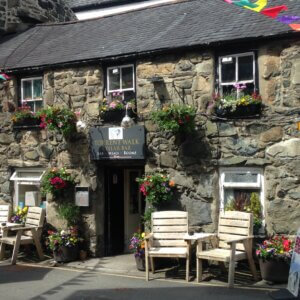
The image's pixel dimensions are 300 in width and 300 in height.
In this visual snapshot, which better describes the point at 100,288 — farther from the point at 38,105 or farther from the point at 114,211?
the point at 38,105

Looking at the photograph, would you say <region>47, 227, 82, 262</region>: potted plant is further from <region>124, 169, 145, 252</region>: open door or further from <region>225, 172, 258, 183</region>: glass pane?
<region>225, 172, 258, 183</region>: glass pane

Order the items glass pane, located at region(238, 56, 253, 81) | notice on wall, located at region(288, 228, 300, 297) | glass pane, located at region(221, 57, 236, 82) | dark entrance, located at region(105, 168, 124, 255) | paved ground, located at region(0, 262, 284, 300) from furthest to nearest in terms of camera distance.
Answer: dark entrance, located at region(105, 168, 124, 255) < glass pane, located at region(221, 57, 236, 82) < glass pane, located at region(238, 56, 253, 81) < paved ground, located at region(0, 262, 284, 300) < notice on wall, located at region(288, 228, 300, 297)

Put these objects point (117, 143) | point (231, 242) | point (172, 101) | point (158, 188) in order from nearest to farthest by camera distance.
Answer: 1. point (231, 242)
2. point (158, 188)
3. point (172, 101)
4. point (117, 143)

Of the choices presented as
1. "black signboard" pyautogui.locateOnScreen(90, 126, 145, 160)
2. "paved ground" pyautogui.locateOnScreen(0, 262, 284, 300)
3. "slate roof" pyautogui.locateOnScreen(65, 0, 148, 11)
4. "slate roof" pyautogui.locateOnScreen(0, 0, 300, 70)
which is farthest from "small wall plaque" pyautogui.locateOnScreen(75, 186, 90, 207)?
"slate roof" pyautogui.locateOnScreen(65, 0, 148, 11)

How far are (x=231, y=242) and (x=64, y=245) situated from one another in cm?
357

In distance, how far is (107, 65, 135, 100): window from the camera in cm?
912

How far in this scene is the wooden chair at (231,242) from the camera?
6.91 metres

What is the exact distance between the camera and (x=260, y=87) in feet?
25.8

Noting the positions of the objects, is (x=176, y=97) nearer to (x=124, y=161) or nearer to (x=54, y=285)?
(x=124, y=161)

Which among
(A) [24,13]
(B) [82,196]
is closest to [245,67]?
(B) [82,196]

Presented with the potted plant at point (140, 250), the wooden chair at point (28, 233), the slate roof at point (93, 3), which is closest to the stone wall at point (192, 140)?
the wooden chair at point (28, 233)

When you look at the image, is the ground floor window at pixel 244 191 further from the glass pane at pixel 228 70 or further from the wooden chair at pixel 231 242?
the glass pane at pixel 228 70

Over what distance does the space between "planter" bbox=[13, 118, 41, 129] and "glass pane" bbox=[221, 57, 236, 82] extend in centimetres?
406

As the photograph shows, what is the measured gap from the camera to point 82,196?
364 inches
